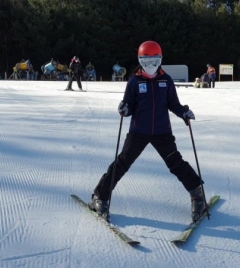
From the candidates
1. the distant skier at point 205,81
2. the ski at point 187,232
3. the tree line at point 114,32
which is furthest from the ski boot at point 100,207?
the tree line at point 114,32

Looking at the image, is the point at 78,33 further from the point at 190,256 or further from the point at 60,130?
the point at 190,256

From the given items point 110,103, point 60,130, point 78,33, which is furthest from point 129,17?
point 60,130

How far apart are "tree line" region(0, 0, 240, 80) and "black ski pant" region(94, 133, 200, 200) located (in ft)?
118

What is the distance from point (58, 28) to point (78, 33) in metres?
1.81

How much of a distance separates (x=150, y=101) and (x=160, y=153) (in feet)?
1.41

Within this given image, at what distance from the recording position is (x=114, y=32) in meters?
41.2

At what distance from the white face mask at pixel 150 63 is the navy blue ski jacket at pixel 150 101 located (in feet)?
0.18

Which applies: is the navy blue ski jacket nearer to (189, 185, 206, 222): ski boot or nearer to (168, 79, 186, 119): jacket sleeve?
(168, 79, 186, 119): jacket sleeve

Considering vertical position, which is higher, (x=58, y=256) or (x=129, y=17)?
(x=129, y=17)

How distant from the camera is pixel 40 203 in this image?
4363 millimetres

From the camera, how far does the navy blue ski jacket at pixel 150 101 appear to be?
3.81 metres

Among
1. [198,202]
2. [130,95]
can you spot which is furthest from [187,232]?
[130,95]

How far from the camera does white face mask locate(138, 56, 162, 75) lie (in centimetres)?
378

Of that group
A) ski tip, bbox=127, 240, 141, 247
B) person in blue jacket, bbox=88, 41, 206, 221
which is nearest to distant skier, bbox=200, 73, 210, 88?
person in blue jacket, bbox=88, 41, 206, 221
